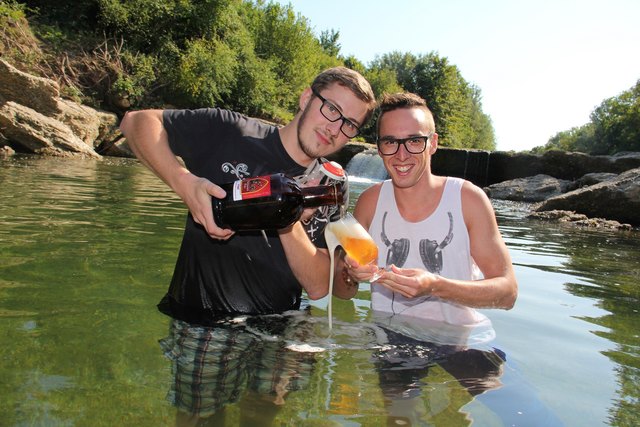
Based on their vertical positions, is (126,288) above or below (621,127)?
below

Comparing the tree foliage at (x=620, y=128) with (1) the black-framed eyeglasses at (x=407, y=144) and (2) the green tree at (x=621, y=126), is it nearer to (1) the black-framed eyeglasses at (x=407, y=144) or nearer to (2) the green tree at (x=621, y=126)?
(2) the green tree at (x=621, y=126)

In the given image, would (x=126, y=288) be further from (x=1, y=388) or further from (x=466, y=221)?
(x=466, y=221)

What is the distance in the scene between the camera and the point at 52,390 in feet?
7.58

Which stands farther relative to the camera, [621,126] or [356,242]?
[621,126]

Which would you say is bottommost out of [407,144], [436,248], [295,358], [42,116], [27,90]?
[295,358]

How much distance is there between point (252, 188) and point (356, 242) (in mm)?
586

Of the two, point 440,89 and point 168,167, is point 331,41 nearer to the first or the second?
point 440,89

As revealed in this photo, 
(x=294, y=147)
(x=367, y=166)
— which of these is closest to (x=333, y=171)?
(x=294, y=147)

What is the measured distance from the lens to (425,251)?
305 cm

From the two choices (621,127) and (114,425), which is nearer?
(114,425)

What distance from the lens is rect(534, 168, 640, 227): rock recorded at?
38.3 ft

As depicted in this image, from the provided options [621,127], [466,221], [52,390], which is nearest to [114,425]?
[52,390]

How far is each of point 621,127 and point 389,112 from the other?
57.2 metres

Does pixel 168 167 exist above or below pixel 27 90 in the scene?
below
